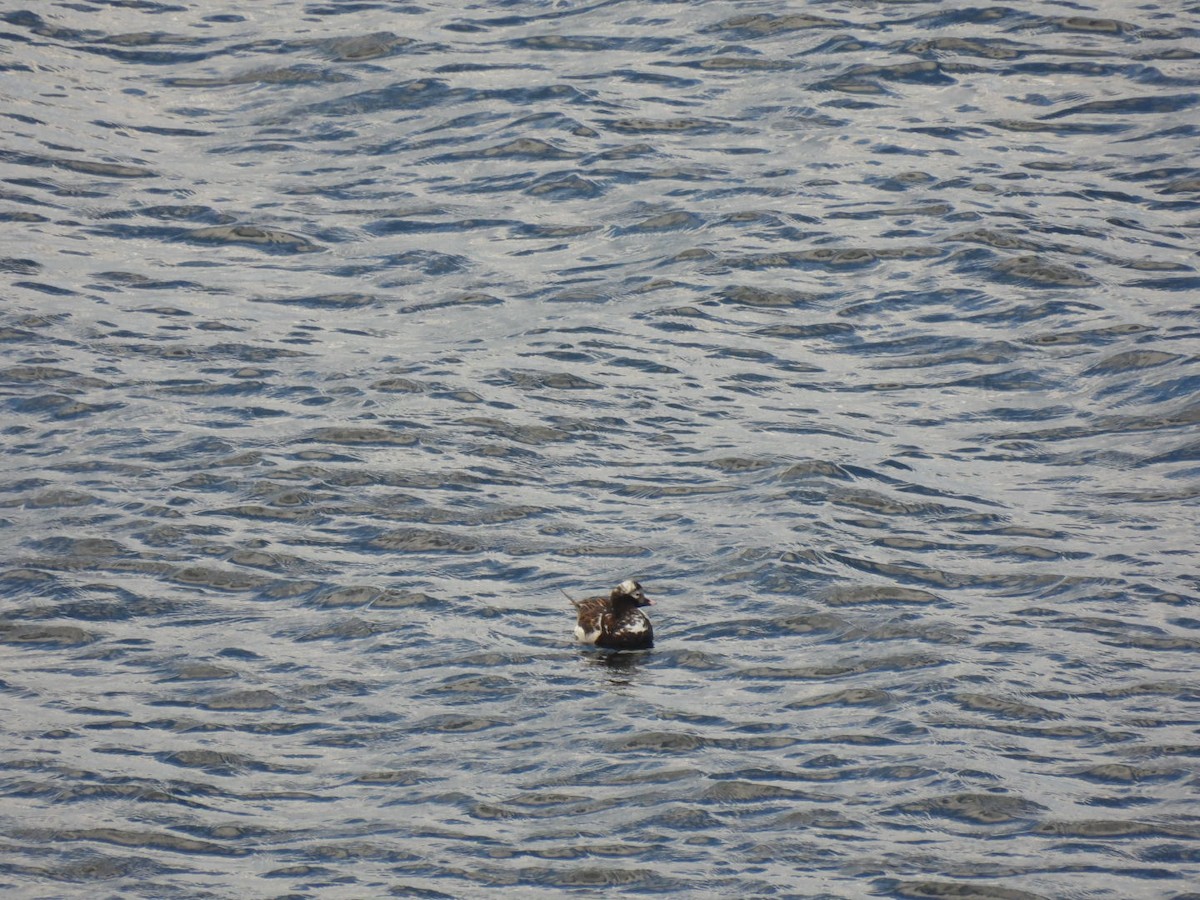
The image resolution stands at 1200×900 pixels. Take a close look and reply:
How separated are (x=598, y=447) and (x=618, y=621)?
4026mm

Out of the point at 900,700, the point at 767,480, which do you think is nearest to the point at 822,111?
the point at 767,480

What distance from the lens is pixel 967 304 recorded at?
20125 millimetres

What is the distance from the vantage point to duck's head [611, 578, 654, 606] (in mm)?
13945

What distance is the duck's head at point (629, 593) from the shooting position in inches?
549

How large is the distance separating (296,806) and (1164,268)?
13.0 m

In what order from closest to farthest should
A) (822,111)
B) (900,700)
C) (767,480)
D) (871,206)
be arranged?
(900,700), (767,480), (871,206), (822,111)

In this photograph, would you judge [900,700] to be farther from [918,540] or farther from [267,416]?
[267,416]

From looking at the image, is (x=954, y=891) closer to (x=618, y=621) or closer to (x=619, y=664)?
(x=619, y=664)

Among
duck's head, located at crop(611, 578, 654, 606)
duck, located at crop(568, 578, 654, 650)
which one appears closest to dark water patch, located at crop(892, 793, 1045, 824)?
duck, located at crop(568, 578, 654, 650)

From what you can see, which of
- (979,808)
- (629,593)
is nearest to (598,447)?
(629,593)

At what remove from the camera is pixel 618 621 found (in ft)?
45.0

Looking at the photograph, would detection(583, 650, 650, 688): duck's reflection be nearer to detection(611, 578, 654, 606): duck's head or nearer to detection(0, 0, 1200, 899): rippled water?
detection(0, 0, 1200, 899): rippled water

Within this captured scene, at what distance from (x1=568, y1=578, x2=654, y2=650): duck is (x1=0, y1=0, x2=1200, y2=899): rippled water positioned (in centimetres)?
21

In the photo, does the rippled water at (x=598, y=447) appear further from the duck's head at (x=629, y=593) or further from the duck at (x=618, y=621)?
the duck's head at (x=629, y=593)
